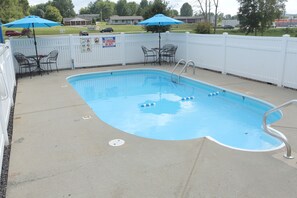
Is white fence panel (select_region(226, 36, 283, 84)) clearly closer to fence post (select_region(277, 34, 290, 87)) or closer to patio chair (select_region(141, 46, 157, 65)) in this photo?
fence post (select_region(277, 34, 290, 87))

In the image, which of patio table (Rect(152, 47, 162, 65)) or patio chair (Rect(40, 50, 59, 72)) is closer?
patio chair (Rect(40, 50, 59, 72))

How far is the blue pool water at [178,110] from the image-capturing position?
562 centimetres

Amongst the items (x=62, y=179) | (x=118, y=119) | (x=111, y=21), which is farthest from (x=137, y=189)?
(x=111, y=21)

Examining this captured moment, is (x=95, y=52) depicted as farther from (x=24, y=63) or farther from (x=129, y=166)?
(x=129, y=166)

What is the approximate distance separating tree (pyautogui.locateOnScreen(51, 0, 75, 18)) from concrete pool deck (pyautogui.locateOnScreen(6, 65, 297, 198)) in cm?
12202

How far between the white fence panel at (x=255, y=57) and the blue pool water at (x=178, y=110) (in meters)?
1.47

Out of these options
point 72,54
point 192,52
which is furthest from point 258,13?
point 72,54

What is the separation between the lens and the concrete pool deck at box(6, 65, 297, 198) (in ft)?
9.95

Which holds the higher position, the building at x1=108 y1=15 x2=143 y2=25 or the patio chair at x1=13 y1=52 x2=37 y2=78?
the building at x1=108 y1=15 x2=143 y2=25

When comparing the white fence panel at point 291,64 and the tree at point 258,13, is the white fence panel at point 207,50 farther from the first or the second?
the tree at point 258,13

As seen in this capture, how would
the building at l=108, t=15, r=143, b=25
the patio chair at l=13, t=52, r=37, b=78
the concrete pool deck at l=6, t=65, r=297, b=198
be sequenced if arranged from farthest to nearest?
the building at l=108, t=15, r=143, b=25
the patio chair at l=13, t=52, r=37, b=78
the concrete pool deck at l=6, t=65, r=297, b=198

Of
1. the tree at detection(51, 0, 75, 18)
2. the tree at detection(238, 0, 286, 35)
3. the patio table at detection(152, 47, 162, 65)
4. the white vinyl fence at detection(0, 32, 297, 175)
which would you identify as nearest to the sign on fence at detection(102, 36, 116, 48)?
the white vinyl fence at detection(0, 32, 297, 175)

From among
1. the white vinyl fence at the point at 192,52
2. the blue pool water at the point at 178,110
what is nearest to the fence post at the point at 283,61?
the white vinyl fence at the point at 192,52

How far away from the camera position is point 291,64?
7.32 meters
